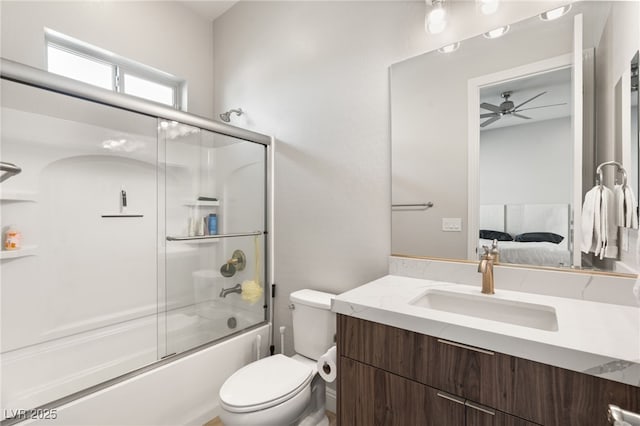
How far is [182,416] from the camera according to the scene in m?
1.65

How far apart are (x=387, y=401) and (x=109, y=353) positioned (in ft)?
6.04

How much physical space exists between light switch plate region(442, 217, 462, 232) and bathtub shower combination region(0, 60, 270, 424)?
127 centimetres

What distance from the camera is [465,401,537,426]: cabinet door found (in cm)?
81

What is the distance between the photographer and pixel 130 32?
2123mm

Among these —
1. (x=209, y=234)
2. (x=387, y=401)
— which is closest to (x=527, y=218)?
(x=387, y=401)

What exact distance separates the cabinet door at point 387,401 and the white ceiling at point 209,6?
2774 millimetres

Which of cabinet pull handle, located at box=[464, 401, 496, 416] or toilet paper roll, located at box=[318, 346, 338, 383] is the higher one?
cabinet pull handle, located at box=[464, 401, 496, 416]

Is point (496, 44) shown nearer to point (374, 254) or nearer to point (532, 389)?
point (374, 254)

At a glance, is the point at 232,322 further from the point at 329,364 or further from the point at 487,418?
the point at 487,418

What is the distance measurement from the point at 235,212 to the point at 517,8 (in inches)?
74.4

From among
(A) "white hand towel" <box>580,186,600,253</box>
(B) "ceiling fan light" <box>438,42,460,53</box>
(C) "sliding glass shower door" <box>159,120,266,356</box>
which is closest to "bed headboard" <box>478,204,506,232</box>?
(A) "white hand towel" <box>580,186,600,253</box>

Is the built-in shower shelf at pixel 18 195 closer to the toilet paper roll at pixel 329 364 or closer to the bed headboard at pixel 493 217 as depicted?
the toilet paper roll at pixel 329 364

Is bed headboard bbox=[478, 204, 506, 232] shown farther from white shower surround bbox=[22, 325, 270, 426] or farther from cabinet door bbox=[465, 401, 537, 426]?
white shower surround bbox=[22, 325, 270, 426]

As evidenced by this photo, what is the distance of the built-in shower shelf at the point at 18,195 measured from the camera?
1589 millimetres
